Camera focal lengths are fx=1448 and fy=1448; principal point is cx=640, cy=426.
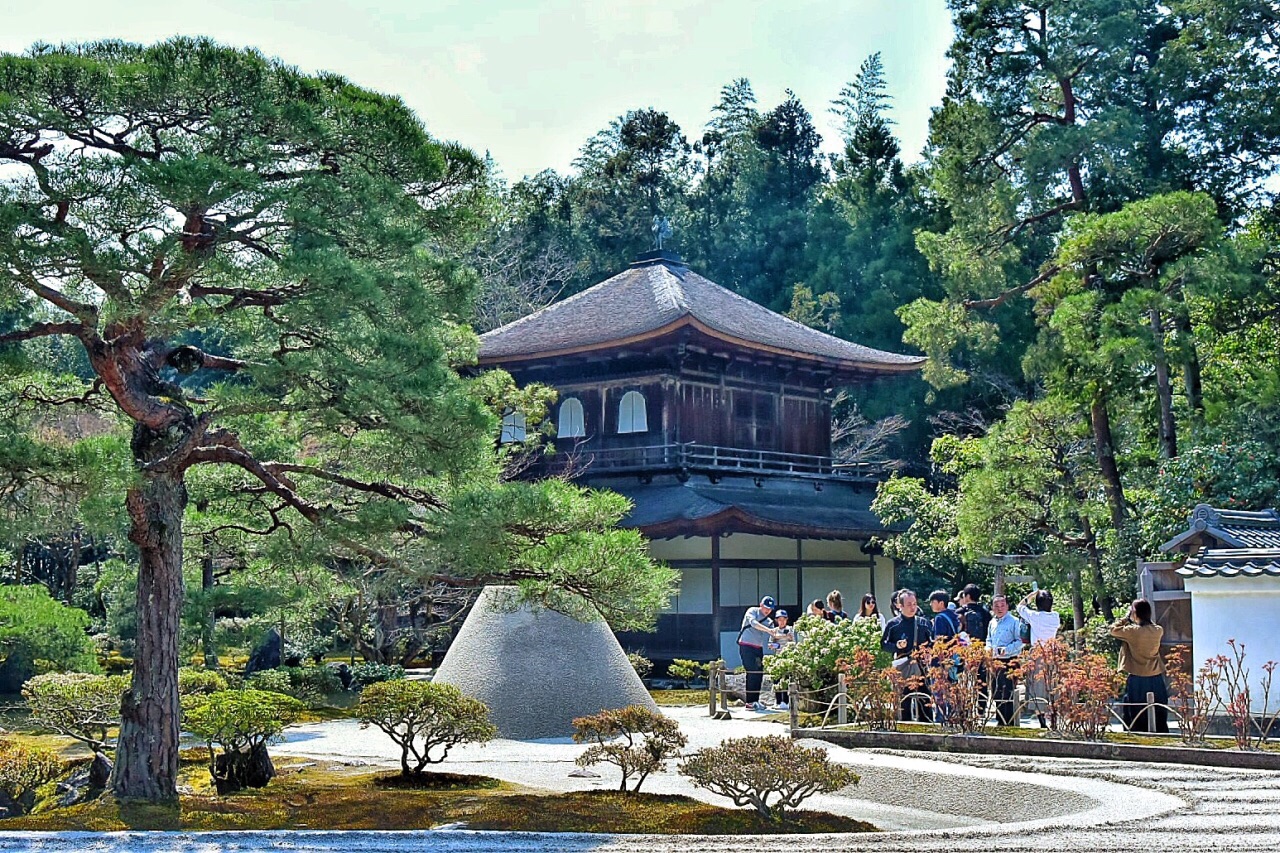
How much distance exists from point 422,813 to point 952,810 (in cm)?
383

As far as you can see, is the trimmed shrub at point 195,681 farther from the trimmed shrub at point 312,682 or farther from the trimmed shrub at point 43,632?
the trimmed shrub at point 312,682

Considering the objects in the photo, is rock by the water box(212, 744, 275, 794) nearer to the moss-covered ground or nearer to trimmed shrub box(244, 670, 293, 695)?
the moss-covered ground

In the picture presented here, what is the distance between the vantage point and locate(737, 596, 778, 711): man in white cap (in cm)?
1816

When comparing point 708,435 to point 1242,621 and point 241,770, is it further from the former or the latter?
point 241,770

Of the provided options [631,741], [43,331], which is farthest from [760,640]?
[43,331]

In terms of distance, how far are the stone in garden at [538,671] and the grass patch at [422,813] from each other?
11.8ft

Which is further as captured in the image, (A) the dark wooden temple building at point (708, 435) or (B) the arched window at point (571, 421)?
(B) the arched window at point (571, 421)

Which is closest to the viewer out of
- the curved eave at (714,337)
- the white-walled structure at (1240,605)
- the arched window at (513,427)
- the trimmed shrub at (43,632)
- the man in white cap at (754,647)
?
the trimmed shrub at (43,632)

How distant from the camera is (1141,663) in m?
13.0

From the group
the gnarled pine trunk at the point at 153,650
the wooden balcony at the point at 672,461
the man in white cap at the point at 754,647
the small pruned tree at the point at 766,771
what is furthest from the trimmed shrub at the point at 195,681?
the wooden balcony at the point at 672,461

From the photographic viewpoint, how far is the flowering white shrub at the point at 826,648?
15.1m

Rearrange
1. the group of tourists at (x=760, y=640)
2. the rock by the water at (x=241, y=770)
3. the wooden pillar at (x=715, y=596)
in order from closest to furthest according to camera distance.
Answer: the rock by the water at (x=241, y=770), the group of tourists at (x=760, y=640), the wooden pillar at (x=715, y=596)

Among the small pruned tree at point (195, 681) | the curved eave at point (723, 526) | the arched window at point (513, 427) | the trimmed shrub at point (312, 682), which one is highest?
the arched window at point (513, 427)

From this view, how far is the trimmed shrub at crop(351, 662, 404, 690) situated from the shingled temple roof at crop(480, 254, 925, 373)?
7.88m
